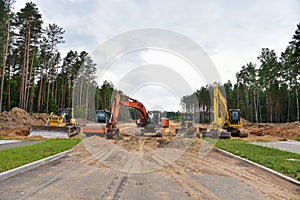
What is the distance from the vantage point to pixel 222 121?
886 inches

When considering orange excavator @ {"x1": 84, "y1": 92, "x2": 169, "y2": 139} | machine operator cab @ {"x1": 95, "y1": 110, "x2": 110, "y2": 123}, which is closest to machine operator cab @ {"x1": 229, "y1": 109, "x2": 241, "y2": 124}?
orange excavator @ {"x1": 84, "y1": 92, "x2": 169, "y2": 139}

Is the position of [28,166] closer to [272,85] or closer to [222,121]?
[222,121]

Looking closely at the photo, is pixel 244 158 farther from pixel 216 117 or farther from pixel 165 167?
pixel 216 117

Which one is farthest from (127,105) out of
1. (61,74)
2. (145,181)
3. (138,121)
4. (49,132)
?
(61,74)

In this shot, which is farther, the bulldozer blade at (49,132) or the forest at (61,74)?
the forest at (61,74)

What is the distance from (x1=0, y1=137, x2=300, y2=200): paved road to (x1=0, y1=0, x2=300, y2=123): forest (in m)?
22.4

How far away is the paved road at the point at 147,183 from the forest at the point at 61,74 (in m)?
22.4

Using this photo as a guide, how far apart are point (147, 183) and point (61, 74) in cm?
5130

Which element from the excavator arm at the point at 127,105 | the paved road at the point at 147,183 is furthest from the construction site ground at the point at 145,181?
the excavator arm at the point at 127,105

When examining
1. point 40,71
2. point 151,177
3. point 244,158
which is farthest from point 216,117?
point 40,71

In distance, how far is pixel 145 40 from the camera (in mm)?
12867

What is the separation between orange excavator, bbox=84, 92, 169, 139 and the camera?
19.6 metres

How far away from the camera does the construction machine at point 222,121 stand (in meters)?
21.0

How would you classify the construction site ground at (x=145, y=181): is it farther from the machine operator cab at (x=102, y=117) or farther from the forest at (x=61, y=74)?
the forest at (x=61, y=74)
